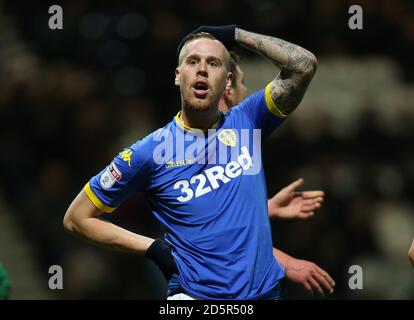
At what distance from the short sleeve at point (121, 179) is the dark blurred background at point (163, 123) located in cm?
389

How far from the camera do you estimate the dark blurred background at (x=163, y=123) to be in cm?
988

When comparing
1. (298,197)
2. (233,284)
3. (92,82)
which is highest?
(92,82)

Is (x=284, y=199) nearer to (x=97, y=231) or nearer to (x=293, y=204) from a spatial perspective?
(x=293, y=204)

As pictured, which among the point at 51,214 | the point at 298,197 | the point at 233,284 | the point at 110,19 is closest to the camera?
the point at 233,284

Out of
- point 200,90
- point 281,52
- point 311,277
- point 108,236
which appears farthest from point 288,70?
point 108,236

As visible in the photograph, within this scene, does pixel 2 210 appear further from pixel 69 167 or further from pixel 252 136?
pixel 252 136

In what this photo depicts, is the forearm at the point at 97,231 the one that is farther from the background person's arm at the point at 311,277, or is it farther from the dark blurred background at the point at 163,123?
the dark blurred background at the point at 163,123

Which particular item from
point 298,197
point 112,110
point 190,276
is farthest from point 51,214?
point 190,276

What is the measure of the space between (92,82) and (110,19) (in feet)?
2.79

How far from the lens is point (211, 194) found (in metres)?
5.20

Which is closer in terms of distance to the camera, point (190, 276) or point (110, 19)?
point (190, 276)

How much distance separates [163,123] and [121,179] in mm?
5337

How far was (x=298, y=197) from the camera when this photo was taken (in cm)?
612

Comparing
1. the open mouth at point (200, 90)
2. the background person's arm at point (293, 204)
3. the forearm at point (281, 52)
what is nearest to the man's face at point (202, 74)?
the open mouth at point (200, 90)
